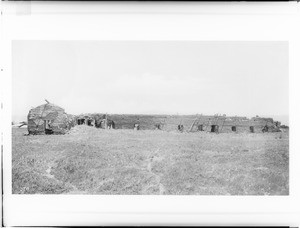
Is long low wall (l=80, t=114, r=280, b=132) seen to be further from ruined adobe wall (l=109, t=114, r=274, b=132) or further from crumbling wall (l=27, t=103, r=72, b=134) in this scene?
crumbling wall (l=27, t=103, r=72, b=134)

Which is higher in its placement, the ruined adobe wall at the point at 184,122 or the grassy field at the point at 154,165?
the ruined adobe wall at the point at 184,122

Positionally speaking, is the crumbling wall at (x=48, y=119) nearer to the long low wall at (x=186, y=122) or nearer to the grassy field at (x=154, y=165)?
the grassy field at (x=154, y=165)

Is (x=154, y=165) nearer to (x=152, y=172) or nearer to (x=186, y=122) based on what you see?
(x=152, y=172)

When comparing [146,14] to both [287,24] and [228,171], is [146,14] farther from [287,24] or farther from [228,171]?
[228,171]

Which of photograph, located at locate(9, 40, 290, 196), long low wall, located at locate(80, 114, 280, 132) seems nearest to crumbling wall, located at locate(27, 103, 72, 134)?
photograph, located at locate(9, 40, 290, 196)

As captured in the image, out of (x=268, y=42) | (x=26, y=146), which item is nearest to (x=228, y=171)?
(x=268, y=42)

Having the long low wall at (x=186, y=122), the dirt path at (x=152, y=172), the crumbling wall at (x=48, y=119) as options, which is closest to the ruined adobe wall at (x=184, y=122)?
the long low wall at (x=186, y=122)
